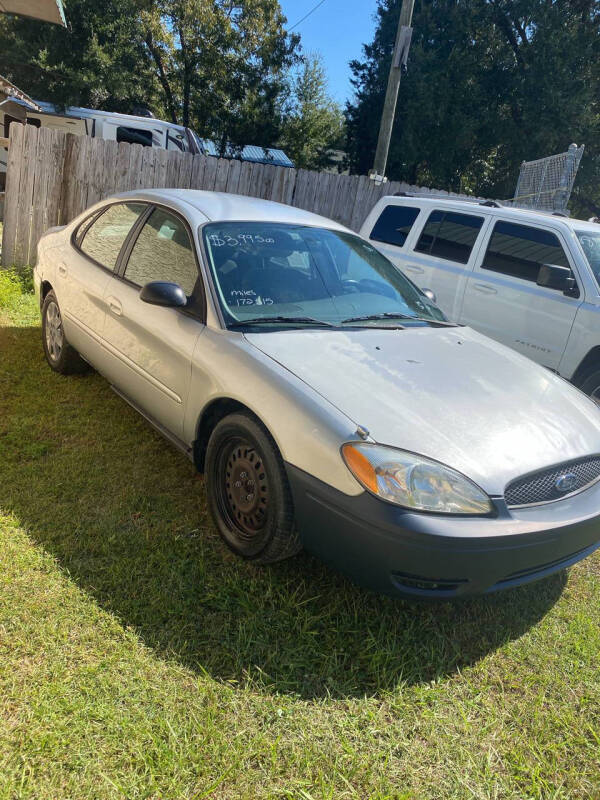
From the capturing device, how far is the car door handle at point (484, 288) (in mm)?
6121

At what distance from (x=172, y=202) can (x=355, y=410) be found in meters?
2.02

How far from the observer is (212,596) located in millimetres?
2779

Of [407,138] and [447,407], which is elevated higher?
[407,138]

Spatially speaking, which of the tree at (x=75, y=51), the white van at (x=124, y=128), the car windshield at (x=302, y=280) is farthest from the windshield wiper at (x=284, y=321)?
the tree at (x=75, y=51)

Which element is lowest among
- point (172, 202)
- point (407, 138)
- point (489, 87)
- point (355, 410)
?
point (355, 410)

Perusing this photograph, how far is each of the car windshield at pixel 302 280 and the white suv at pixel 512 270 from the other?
6.69 feet

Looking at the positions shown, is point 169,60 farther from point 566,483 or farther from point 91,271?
point 566,483

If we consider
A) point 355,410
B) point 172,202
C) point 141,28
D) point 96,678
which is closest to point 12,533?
point 96,678

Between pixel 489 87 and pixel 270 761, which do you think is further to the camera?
pixel 489 87

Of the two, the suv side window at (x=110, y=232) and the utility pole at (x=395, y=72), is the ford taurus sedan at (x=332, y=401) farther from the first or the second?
the utility pole at (x=395, y=72)

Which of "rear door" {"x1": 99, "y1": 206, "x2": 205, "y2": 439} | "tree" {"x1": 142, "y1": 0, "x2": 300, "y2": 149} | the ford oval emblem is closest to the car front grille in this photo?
the ford oval emblem

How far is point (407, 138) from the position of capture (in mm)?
25641

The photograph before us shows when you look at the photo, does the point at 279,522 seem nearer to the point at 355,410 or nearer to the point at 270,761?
the point at 355,410

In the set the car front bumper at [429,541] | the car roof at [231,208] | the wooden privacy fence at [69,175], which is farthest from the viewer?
the wooden privacy fence at [69,175]
